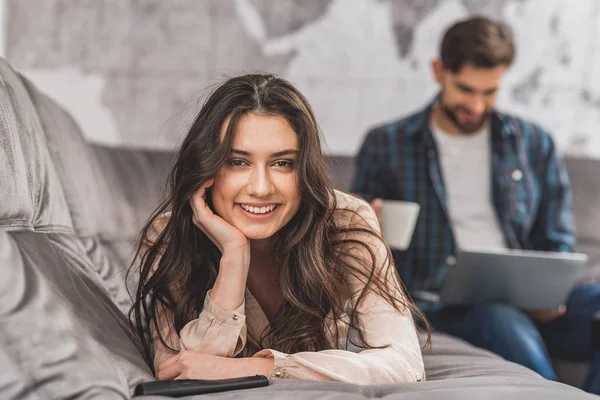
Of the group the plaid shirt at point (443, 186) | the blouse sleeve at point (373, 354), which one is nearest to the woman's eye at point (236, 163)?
the blouse sleeve at point (373, 354)

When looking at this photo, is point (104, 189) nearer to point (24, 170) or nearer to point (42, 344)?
point (24, 170)

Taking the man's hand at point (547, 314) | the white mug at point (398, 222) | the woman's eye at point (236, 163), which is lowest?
Result: the man's hand at point (547, 314)

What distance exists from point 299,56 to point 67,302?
7.34 ft

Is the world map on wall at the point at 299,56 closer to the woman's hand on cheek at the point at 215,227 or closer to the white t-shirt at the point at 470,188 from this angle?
the white t-shirt at the point at 470,188

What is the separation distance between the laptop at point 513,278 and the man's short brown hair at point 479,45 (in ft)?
2.54

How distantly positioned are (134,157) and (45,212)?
3.84ft

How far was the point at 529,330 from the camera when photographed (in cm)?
202

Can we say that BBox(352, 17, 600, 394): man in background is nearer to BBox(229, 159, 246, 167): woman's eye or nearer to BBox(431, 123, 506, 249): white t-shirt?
BBox(431, 123, 506, 249): white t-shirt

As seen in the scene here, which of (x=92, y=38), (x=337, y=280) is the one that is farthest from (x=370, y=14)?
(x=337, y=280)

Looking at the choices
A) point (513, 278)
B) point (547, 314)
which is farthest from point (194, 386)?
point (547, 314)

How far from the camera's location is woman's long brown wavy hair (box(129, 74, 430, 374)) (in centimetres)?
134

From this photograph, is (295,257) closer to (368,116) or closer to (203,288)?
(203,288)

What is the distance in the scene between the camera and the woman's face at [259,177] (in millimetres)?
1307

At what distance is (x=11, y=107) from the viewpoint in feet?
4.73
